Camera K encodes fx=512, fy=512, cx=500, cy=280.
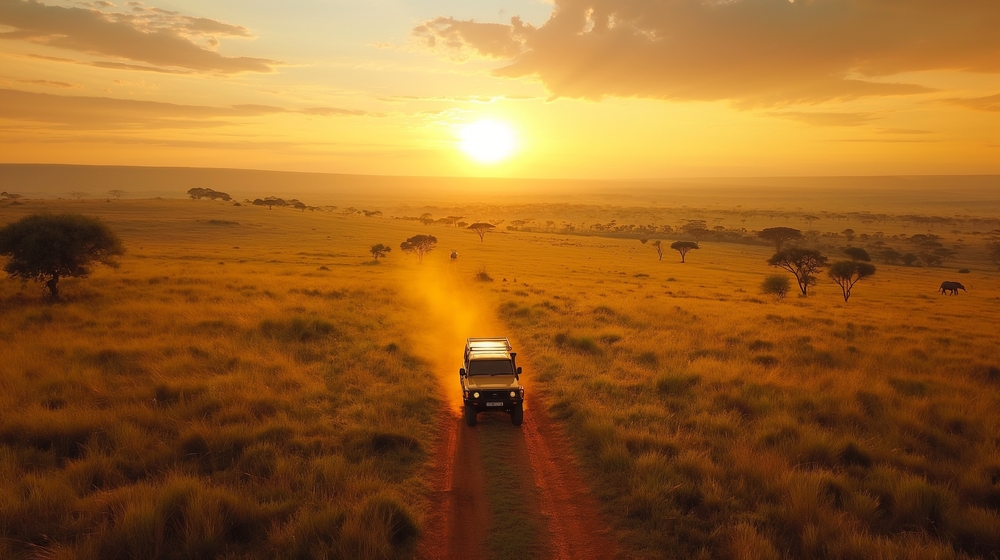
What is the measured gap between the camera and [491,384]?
14.0 meters

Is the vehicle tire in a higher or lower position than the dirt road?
higher

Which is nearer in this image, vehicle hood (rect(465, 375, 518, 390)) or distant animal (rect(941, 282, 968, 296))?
vehicle hood (rect(465, 375, 518, 390))

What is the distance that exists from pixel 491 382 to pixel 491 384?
0.19 m

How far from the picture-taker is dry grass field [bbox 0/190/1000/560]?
8.26m

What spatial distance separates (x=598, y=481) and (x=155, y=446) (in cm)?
939

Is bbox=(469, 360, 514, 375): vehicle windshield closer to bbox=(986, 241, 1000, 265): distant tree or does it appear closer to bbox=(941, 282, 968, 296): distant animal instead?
bbox=(941, 282, 968, 296): distant animal

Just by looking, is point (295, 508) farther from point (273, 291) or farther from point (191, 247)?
point (191, 247)

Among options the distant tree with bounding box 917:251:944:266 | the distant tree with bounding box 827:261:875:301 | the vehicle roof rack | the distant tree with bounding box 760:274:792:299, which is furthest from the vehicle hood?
the distant tree with bounding box 917:251:944:266

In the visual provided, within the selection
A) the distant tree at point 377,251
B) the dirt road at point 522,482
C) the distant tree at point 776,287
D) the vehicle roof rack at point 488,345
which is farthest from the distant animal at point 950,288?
the distant tree at point 377,251

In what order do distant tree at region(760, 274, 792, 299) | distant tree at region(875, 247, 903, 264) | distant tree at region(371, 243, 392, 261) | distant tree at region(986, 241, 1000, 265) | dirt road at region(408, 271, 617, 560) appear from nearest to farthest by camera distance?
dirt road at region(408, 271, 617, 560) < distant tree at region(760, 274, 792, 299) < distant tree at region(371, 243, 392, 261) < distant tree at region(986, 241, 1000, 265) < distant tree at region(875, 247, 903, 264)

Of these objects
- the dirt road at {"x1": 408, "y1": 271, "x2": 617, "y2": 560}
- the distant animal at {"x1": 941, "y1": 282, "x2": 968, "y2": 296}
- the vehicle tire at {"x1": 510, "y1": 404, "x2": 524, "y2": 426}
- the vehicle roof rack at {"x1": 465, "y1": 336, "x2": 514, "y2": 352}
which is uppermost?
the vehicle roof rack at {"x1": 465, "y1": 336, "x2": 514, "y2": 352}

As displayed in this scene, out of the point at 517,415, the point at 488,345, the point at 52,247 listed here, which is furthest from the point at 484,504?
the point at 52,247

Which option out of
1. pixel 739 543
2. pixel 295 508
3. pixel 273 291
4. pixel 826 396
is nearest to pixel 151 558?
pixel 295 508

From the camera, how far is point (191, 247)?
66312mm
